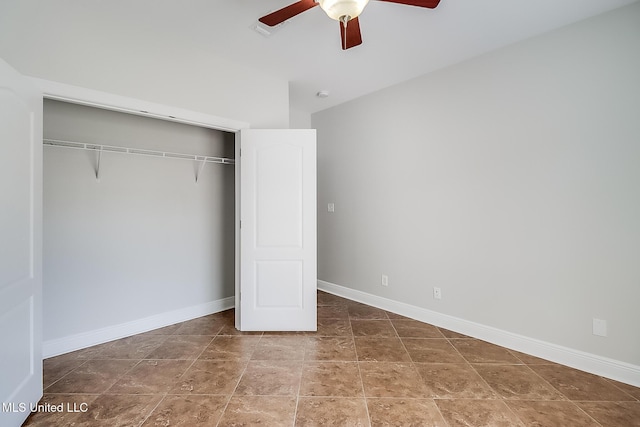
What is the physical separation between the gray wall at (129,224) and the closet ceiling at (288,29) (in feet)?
2.56


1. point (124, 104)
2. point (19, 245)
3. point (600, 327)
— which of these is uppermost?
point (124, 104)

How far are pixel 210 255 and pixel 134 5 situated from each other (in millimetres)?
2468

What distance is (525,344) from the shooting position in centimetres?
253

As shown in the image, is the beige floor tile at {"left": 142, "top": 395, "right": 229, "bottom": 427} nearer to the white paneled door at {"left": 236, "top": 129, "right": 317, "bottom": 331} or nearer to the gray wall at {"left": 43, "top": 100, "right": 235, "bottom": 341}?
the white paneled door at {"left": 236, "top": 129, "right": 317, "bottom": 331}

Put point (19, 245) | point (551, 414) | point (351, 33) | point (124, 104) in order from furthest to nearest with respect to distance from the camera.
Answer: point (124, 104) < point (351, 33) < point (551, 414) < point (19, 245)

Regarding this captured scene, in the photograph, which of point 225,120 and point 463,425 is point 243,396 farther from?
point 225,120

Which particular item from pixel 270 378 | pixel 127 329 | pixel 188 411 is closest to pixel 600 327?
pixel 270 378

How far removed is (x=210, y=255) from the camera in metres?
3.48

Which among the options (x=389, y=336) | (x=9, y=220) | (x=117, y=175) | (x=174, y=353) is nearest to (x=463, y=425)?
(x=389, y=336)

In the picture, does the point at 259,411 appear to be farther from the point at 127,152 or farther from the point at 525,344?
the point at 127,152

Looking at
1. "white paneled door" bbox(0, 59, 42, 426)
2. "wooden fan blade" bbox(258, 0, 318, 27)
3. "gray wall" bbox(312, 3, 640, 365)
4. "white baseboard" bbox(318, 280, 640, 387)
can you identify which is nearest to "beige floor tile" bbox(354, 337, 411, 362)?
→ "white baseboard" bbox(318, 280, 640, 387)

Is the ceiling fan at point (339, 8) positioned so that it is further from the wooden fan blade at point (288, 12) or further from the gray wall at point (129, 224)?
the gray wall at point (129, 224)

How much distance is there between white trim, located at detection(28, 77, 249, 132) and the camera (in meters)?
2.00

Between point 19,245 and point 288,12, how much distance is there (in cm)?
209
